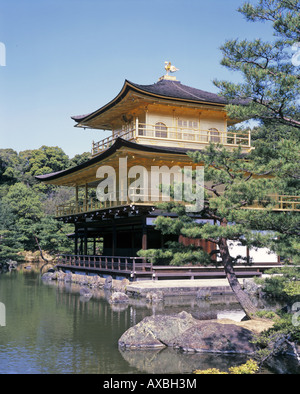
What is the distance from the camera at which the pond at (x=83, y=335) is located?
846 centimetres

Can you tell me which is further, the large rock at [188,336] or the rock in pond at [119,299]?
the rock in pond at [119,299]

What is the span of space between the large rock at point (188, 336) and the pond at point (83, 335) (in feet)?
0.90

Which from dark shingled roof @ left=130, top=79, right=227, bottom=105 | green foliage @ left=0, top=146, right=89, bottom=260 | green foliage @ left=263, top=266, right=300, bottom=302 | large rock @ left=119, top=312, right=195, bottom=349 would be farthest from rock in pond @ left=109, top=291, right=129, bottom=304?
green foliage @ left=0, top=146, right=89, bottom=260

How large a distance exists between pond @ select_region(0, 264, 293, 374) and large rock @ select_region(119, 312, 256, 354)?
0.27 meters

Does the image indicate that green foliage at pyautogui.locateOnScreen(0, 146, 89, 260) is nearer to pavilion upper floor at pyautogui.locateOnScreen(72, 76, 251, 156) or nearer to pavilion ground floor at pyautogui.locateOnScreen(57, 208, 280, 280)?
pavilion ground floor at pyautogui.locateOnScreen(57, 208, 280, 280)

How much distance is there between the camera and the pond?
27.8 feet

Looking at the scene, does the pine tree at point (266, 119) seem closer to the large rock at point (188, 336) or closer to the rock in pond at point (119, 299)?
the large rock at point (188, 336)

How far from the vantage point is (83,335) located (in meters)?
11.1

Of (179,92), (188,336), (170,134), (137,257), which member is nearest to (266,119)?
(188,336)

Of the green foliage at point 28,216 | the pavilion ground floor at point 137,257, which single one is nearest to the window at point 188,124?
the pavilion ground floor at point 137,257

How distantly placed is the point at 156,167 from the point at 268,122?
1147 centimetres

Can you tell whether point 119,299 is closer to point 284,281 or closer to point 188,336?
point 188,336

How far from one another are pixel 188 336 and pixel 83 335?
8.87 feet

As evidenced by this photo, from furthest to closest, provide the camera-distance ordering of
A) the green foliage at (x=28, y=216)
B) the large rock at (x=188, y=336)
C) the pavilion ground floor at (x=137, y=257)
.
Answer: the green foliage at (x=28, y=216), the pavilion ground floor at (x=137, y=257), the large rock at (x=188, y=336)
